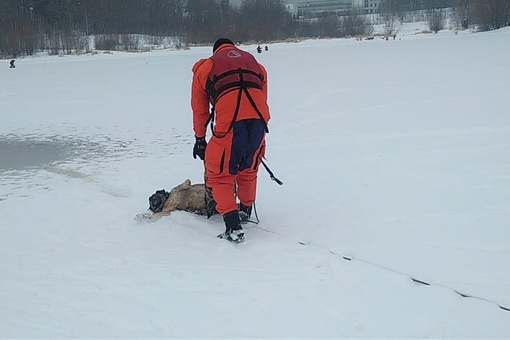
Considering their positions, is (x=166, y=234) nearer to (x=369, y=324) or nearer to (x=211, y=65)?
(x=211, y=65)

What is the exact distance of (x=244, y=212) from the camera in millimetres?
4402

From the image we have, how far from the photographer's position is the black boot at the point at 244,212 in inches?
172

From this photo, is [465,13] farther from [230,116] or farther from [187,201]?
[230,116]

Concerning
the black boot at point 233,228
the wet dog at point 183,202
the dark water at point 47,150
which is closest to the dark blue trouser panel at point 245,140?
the black boot at point 233,228

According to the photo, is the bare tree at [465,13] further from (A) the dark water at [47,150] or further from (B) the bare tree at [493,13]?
(A) the dark water at [47,150]

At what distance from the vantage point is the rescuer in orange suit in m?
3.74

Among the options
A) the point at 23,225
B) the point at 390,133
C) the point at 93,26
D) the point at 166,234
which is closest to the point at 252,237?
the point at 166,234

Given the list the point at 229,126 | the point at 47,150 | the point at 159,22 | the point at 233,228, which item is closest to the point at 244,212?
the point at 233,228

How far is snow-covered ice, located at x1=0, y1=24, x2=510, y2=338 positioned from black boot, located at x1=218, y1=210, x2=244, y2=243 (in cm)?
7

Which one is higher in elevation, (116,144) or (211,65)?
(211,65)

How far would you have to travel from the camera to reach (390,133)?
7.55 m

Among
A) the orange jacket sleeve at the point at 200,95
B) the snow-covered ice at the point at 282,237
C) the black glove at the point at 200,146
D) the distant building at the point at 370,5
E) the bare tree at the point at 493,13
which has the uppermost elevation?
the distant building at the point at 370,5

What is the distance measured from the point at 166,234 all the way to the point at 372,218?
67.6 inches

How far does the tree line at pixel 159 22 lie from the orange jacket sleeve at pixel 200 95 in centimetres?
4038
